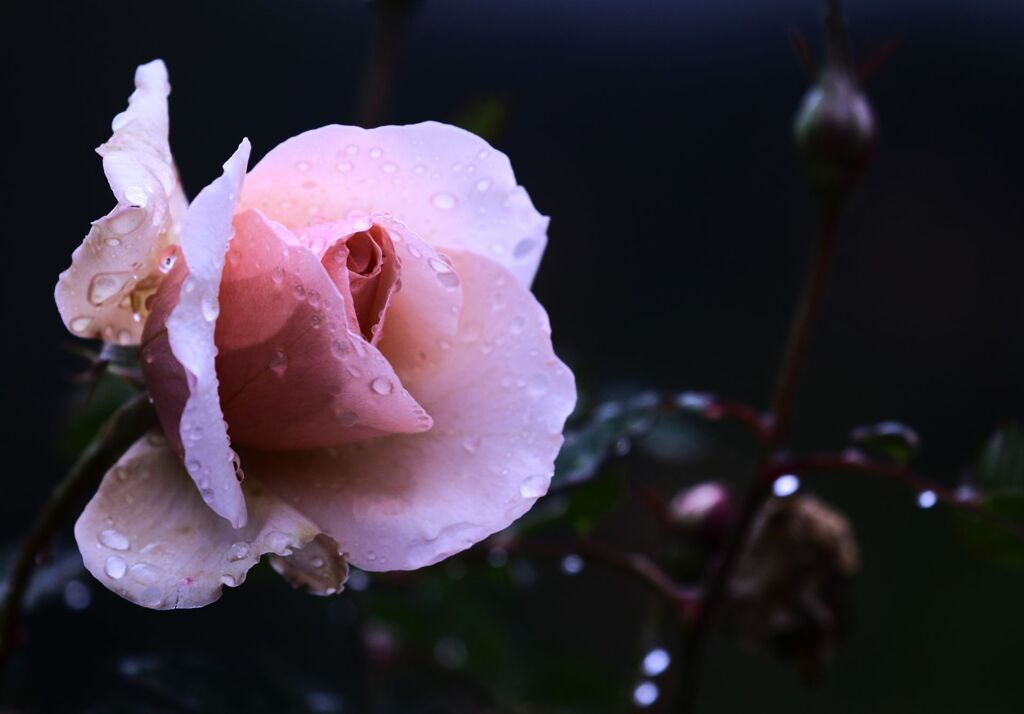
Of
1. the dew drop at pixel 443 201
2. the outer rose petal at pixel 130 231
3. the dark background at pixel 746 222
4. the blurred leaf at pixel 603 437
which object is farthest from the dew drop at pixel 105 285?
the dark background at pixel 746 222

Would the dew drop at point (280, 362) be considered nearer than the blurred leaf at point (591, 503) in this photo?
Yes

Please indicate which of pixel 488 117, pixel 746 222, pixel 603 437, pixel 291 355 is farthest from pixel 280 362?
pixel 746 222

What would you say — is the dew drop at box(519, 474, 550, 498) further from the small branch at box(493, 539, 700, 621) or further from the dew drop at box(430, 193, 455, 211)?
the small branch at box(493, 539, 700, 621)

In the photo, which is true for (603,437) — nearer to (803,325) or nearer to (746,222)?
(803,325)

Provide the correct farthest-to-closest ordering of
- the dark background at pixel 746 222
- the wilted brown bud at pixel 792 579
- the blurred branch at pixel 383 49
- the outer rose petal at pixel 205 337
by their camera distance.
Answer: the dark background at pixel 746 222 < the blurred branch at pixel 383 49 < the wilted brown bud at pixel 792 579 < the outer rose petal at pixel 205 337

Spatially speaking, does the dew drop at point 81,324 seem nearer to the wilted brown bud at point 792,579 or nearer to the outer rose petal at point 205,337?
the outer rose petal at point 205,337

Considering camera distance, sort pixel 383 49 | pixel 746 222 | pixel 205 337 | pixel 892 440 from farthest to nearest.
A: pixel 746 222, pixel 383 49, pixel 892 440, pixel 205 337

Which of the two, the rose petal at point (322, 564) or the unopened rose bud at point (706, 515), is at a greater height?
the rose petal at point (322, 564)
